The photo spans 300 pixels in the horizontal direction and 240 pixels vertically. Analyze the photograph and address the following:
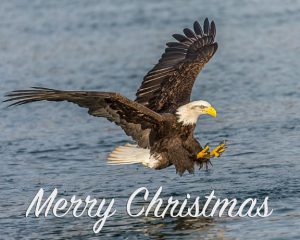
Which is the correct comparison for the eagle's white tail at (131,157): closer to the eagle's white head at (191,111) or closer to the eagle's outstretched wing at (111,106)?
the eagle's outstretched wing at (111,106)

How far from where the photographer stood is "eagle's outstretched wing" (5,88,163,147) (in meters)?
6.42

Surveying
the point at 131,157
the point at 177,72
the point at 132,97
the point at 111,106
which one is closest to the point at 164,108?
the point at 177,72

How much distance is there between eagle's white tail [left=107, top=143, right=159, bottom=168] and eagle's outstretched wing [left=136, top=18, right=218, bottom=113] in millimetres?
431

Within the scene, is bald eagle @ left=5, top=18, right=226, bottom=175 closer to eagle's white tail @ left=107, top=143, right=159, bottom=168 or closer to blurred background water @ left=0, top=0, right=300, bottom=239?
eagle's white tail @ left=107, top=143, right=159, bottom=168

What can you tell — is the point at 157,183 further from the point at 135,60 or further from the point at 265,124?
the point at 135,60

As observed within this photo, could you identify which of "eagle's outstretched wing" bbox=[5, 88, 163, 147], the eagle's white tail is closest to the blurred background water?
the eagle's white tail

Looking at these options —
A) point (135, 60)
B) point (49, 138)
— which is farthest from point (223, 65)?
point (49, 138)

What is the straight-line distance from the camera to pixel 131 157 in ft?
24.6

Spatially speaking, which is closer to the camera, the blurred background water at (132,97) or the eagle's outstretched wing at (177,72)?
the blurred background water at (132,97)

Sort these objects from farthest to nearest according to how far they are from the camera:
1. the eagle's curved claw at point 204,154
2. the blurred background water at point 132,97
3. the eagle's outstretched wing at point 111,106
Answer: the eagle's curved claw at point 204,154 → the blurred background water at point 132,97 → the eagle's outstretched wing at point 111,106

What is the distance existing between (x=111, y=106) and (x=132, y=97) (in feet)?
12.2

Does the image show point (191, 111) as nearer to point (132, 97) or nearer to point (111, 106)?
point (111, 106)

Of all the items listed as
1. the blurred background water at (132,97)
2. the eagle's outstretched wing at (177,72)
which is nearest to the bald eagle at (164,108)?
the eagle's outstretched wing at (177,72)

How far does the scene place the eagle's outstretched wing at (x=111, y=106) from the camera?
642cm
